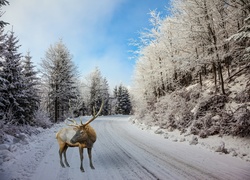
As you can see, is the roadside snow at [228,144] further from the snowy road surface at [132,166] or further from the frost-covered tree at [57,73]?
the frost-covered tree at [57,73]

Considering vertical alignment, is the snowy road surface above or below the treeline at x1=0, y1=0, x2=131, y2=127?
below

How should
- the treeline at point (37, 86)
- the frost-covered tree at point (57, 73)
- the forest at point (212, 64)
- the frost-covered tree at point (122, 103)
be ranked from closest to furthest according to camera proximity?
1. the forest at point (212, 64)
2. the treeline at point (37, 86)
3. the frost-covered tree at point (57, 73)
4. the frost-covered tree at point (122, 103)

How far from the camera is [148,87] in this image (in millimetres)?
28484

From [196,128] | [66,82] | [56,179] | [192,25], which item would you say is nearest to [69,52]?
[66,82]

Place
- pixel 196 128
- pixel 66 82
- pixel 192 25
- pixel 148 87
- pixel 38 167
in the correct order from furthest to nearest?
pixel 148 87
pixel 66 82
pixel 192 25
pixel 196 128
pixel 38 167

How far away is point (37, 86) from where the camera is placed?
24.5 m

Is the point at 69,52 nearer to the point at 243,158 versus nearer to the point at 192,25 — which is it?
the point at 192,25

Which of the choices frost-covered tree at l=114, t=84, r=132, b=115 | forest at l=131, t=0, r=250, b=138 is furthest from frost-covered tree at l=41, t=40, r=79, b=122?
frost-covered tree at l=114, t=84, r=132, b=115

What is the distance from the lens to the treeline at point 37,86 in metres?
13.4

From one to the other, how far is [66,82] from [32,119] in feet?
29.2

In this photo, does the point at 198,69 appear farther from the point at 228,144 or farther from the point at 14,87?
the point at 14,87

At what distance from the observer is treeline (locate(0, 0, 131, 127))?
13359 mm

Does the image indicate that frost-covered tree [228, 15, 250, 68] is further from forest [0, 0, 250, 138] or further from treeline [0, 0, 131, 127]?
treeline [0, 0, 131, 127]

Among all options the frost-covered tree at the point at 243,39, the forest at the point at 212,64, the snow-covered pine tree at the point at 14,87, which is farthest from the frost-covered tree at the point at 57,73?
the frost-covered tree at the point at 243,39
